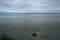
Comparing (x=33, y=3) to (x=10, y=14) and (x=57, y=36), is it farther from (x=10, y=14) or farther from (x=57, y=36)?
(x=57, y=36)

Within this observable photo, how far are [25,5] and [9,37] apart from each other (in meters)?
0.29

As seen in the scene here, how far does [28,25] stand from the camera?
765 millimetres

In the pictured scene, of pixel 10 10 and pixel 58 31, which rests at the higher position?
pixel 10 10

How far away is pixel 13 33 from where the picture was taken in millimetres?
718

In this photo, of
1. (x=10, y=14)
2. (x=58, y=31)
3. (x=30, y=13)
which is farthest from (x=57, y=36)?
(x=10, y=14)

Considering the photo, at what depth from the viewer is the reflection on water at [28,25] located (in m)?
0.70

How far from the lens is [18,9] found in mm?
789

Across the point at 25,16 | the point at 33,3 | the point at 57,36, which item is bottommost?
the point at 57,36

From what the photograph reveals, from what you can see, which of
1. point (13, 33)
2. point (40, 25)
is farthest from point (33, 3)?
point (13, 33)

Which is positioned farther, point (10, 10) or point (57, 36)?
point (10, 10)

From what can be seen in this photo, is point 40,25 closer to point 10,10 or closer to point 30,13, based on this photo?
point 30,13

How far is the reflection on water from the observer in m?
0.70

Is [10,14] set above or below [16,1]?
below

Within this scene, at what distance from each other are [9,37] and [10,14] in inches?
7.6
